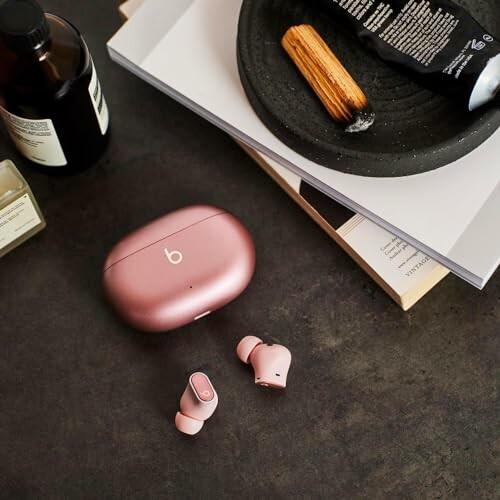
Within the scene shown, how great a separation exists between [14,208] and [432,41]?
33cm

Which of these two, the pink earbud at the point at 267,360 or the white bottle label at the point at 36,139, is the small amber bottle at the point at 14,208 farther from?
the pink earbud at the point at 267,360

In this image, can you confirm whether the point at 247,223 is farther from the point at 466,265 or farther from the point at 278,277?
the point at 466,265

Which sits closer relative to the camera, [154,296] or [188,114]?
[154,296]

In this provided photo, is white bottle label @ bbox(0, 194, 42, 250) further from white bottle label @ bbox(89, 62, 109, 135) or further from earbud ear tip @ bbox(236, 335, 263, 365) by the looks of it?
earbud ear tip @ bbox(236, 335, 263, 365)

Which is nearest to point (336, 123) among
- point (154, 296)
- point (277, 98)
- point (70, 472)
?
point (277, 98)

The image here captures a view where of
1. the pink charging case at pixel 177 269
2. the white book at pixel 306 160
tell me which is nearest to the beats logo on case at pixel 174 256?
the pink charging case at pixel 177 269

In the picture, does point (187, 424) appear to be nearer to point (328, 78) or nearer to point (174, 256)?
point (174, 256)

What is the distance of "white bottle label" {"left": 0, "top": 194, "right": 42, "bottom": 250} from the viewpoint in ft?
1.78

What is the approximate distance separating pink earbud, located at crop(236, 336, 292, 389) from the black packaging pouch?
23 centimetres

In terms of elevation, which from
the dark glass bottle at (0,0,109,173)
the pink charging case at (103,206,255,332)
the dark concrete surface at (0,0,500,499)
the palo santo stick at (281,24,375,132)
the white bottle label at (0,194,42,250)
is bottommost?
the dark concrete surface at (0,0,500,499)

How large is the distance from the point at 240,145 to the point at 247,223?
0.22 feet

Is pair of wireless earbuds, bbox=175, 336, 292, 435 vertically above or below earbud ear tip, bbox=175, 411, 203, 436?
above

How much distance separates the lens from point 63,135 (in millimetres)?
545

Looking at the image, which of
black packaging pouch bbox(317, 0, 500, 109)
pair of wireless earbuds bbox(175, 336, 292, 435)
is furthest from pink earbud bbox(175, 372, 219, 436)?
black packaging pouch bbox(317, 0, 500, 109)
